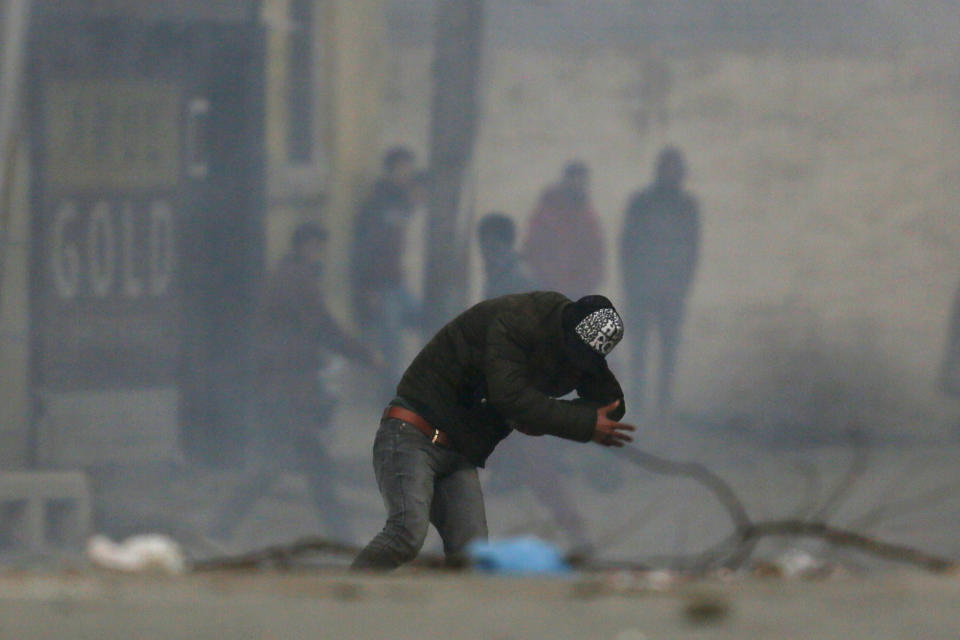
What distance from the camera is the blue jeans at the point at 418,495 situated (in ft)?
10.5

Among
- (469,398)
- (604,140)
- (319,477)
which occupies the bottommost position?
(319,477)

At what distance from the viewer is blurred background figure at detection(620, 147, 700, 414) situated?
7.31 metres

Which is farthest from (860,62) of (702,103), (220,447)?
(220,447)

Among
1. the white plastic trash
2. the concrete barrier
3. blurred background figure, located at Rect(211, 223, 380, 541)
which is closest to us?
the white plastic trash

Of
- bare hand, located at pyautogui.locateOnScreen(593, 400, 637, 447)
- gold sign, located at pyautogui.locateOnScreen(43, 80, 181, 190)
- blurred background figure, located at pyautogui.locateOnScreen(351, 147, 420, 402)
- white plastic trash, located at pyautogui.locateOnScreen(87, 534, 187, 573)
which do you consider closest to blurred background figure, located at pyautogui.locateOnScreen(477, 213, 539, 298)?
blurred background figure, located at pyautogui.locateOnScreen(351, 147, 420, 402)

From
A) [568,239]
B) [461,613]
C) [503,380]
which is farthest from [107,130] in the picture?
[461,613]

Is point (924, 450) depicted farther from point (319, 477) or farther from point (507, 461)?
point (319, 477)

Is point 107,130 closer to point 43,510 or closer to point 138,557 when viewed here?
point 43,510

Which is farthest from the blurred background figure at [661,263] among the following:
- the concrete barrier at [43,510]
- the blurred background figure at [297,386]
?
the concrete barrier at [43,510]

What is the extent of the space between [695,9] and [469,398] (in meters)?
4.27

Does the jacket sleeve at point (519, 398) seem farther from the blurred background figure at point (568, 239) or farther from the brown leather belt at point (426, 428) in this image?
the blurred background figure at point (568, 239)

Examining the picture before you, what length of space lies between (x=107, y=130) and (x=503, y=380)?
4.54m

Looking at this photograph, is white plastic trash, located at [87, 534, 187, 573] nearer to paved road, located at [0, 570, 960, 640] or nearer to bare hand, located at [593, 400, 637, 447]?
paved road, located at [0, 570, 960, 640]

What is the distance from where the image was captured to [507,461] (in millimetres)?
7305
